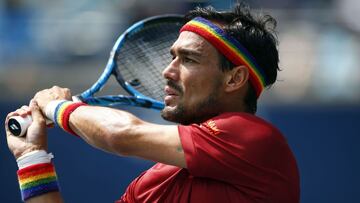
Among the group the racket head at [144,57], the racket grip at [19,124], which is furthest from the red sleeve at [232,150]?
the racket head at [144,57]

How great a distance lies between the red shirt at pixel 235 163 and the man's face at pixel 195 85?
156 millimetres

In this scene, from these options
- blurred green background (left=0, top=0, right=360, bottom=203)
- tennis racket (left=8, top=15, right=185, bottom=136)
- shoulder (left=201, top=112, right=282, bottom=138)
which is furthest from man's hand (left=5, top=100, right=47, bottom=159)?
blurred green background (left=0, top=0, right=360, bottom=203)

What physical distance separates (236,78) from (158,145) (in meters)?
0.53

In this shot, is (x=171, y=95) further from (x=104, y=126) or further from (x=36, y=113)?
(x=36, y=113)

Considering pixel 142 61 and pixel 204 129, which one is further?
pixel 142 61

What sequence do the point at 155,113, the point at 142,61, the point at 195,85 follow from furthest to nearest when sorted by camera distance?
the point at 155,113, the point at 142,61, the point at 195,85

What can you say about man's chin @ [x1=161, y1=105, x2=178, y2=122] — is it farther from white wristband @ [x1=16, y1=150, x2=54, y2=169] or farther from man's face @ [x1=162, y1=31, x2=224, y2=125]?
white wristband @ [x1=16, y1=150, x2=54, y2=169]

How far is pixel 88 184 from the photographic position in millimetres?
7180

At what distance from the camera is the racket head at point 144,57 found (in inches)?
175

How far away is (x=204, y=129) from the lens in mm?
3137

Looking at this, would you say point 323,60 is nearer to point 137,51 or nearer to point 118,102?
point 137,51

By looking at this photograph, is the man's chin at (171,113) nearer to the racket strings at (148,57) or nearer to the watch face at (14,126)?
the watch face at (14,126)

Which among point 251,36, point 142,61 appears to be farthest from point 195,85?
point 142,61

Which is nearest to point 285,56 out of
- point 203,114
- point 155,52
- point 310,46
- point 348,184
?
point 310,46
